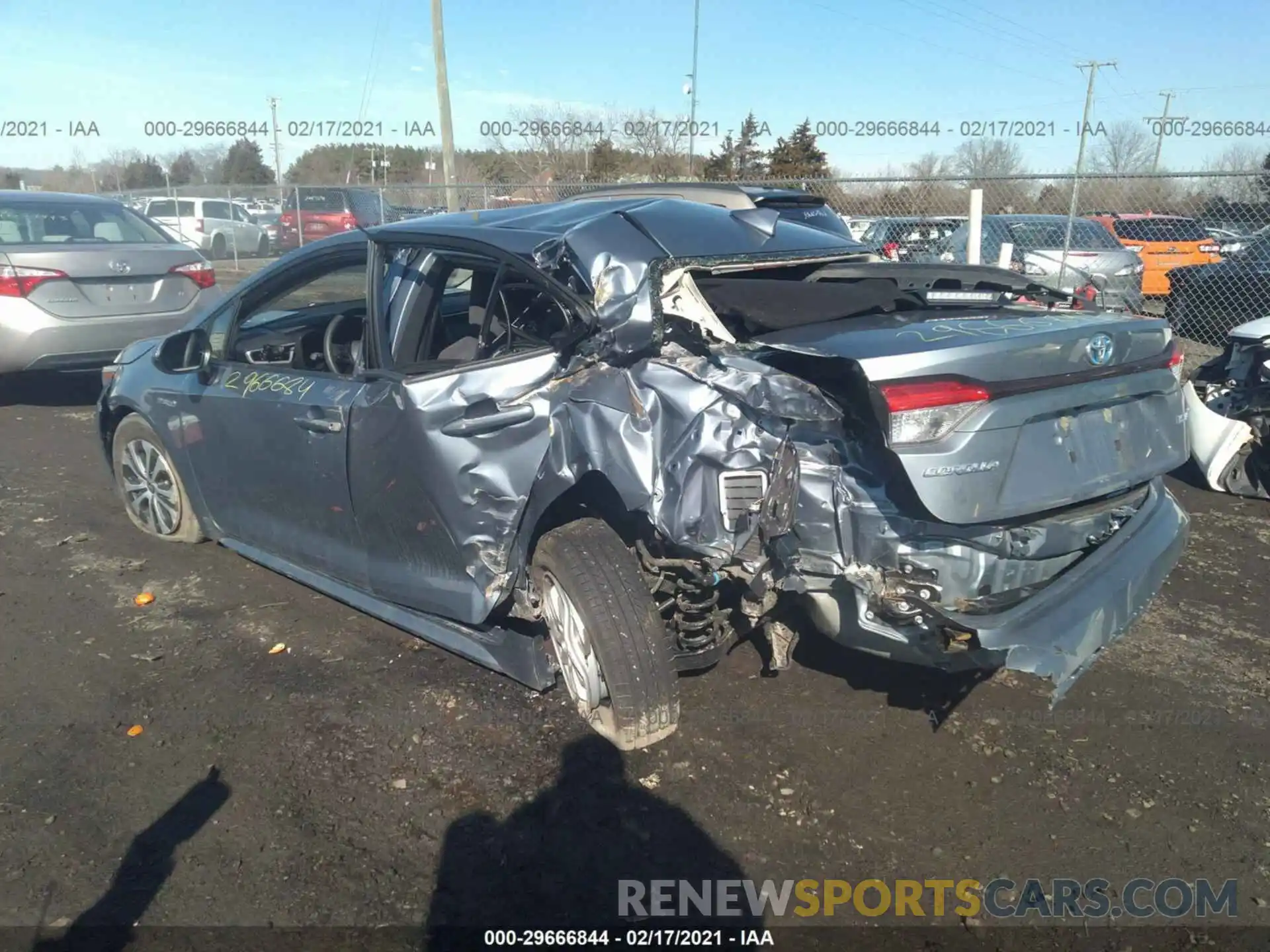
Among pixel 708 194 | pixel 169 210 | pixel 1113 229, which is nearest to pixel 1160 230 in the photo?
pixel 1113 229

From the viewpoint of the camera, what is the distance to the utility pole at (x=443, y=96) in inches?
686

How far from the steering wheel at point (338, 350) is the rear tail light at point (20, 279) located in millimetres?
4639

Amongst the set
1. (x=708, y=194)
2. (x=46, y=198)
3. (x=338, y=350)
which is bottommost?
(x=338, y=350)

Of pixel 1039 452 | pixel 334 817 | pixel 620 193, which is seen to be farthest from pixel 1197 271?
pixel 334 817

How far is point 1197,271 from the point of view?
35.9 ft

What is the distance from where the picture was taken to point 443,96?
1759cm

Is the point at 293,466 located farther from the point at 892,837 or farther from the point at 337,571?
the point at 892,837


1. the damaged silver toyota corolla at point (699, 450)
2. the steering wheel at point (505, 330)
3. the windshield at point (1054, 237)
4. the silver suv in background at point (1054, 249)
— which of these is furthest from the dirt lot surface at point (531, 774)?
the windshield at point (1054, 237)

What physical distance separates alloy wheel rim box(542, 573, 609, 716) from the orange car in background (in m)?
9.69

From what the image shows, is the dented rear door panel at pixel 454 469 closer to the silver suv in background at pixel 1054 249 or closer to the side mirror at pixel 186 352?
the side mirror at pixel 186 352

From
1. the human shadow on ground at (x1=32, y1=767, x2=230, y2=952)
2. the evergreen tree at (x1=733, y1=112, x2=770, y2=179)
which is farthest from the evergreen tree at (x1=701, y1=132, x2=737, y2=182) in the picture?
the human shadow on ground at (x1=32, y1=767, x2=230, y2=952)

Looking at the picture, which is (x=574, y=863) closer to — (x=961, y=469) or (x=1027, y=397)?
(x=961, y=469)

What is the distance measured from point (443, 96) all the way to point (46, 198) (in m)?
10.2

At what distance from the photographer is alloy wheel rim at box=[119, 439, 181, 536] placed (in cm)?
507
